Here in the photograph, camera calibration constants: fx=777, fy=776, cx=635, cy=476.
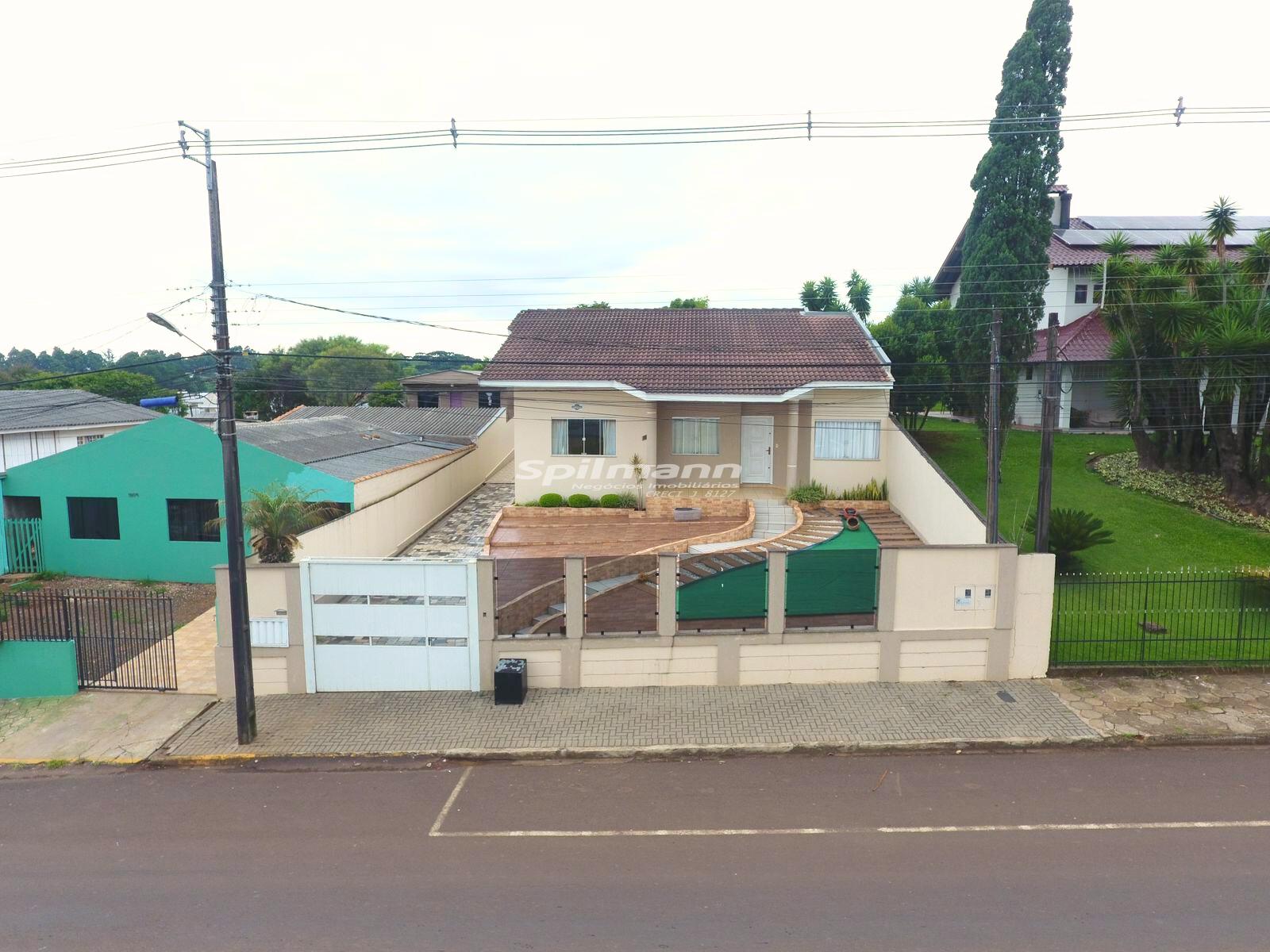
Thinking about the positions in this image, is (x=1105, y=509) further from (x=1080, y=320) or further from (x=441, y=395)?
(x=441, y=395)

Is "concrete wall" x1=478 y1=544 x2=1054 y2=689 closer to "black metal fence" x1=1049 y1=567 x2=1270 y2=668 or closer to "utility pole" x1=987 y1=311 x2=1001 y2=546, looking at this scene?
"utility pole" x1=987 y1=311 x2=1001 y2=546

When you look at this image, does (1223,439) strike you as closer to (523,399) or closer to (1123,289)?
(1123,289)

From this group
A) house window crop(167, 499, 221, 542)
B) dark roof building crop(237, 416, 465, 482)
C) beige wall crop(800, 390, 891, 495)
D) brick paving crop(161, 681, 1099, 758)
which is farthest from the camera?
beige wall crop(800, 390, 891, 495)

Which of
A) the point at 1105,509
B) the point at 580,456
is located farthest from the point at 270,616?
the point at 1105,509

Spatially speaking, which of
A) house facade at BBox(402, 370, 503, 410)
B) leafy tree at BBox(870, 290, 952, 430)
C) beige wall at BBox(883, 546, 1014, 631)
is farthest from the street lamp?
house facade at BBox(402, 370, 503, 410)

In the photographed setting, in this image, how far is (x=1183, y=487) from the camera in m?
19.9

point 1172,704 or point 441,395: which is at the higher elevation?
point 441,395

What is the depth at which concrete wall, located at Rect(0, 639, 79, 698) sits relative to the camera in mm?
12266

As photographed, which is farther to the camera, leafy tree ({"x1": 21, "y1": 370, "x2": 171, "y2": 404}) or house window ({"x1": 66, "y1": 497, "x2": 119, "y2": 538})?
leafy tree ({"x1": 21, "y1": 370, "x2": 171, "y2": 404})

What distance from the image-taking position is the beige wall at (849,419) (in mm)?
22344

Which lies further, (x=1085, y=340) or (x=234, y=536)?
(x=1085, y=340)

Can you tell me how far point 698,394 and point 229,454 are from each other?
13.7 meters

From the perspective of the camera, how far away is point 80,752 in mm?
10500

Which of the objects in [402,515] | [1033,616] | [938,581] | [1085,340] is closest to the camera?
[938,581]
